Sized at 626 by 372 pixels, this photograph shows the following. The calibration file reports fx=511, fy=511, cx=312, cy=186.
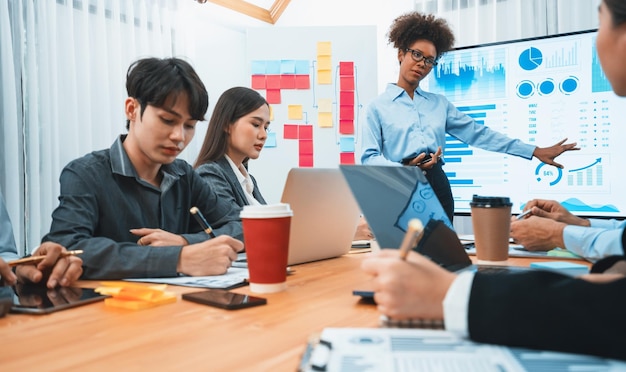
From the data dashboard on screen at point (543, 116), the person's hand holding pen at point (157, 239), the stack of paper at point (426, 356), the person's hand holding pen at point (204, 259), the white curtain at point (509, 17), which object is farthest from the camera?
the white curtain at point (509, 17)

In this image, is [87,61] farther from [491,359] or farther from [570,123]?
[491,359]

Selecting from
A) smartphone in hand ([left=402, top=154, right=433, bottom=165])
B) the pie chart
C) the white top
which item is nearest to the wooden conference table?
the white top

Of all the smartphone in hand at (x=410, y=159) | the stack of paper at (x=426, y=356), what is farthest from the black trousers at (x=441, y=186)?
the stack of paper at (x=426, y=356)

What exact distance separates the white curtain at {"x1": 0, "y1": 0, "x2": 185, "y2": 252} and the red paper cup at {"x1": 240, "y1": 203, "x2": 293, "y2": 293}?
2015 mm

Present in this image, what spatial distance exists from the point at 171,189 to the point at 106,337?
0.90 m

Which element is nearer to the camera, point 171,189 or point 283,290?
point 283,290

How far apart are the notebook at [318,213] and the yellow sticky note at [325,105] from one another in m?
2.14

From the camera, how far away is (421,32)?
2.68 m

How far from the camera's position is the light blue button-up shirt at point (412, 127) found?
2562mm

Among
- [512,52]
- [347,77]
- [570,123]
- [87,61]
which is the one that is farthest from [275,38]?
[570,123]

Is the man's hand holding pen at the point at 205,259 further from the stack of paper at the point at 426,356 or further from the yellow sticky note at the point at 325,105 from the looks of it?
the yellow sticky note at the point at 325,105

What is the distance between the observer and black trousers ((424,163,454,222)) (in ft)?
7.91

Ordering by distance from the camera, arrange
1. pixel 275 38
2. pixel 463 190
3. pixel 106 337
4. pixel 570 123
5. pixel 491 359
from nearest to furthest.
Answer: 1. pixel 491 359
2. pixel 106 337
3. pixel 570 123
4. pixel 463 190
5. pixel 275 38

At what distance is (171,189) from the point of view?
1.46 meters
